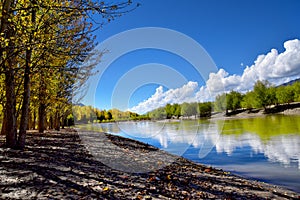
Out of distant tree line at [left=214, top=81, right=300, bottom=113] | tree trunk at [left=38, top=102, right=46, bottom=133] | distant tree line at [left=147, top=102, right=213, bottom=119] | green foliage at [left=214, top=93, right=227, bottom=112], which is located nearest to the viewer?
tree trunk at [left=38, top=102, right=46, bottom=133]

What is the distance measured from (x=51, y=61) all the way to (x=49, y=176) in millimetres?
8020

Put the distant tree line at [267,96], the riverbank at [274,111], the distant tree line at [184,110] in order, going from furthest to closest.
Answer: the distant tree line at [267,96]
the distant tree line at [184,110]
the riverbank at [274,111]

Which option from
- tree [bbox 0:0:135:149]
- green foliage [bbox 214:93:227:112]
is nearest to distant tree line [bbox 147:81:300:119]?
green foliage [bbox 214:93:227:112]

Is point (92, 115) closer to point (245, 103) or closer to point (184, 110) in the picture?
point (184, 110)

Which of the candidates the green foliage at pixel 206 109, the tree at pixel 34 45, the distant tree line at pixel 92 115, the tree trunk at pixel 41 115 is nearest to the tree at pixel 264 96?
the green foliage at pixel 206 109

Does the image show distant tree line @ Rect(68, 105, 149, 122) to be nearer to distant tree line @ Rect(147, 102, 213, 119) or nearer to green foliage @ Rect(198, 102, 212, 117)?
distant tree line @ Rect(147, 102, 213, 119)

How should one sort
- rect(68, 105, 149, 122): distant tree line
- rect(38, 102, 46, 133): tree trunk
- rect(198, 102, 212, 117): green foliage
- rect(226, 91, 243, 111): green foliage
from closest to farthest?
rect(38, 102, 46, 133): tree trunk, rect(68, 105, 149, 122): distant tree line, rect(198, 102, 212, 117): green foliage, rect(226, 91, 243, 111): green foliage

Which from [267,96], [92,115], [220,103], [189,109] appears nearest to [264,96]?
[267,96]

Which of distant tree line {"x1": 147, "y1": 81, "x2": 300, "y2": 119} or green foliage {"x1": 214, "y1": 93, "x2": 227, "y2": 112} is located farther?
green foliage {"x1": 214, "y1": 93, "x2": 227, "y2": 112}

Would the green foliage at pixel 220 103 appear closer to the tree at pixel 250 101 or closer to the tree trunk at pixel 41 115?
the tree at pixel 250 101

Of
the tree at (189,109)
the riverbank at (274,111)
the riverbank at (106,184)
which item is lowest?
the riverbank at (106,184)

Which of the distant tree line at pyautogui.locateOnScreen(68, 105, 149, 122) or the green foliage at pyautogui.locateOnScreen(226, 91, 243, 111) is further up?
the green foliage at pyautogui.locateOnScreen(226, 91, 243, 111)

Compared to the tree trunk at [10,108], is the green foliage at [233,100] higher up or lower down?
higher up

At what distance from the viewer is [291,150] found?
1755 centimetres
